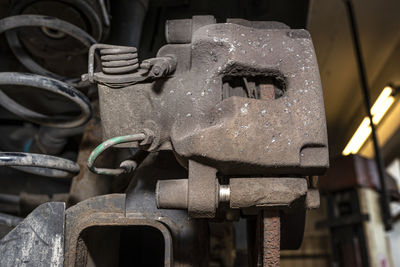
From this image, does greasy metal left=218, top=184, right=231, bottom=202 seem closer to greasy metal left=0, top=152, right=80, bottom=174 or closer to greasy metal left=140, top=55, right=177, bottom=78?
greasy metal left=140, top=55, right=177, bottom=78

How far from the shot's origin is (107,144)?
2.42ft

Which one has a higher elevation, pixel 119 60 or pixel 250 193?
pixel 119 60

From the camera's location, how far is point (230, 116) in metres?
0.65

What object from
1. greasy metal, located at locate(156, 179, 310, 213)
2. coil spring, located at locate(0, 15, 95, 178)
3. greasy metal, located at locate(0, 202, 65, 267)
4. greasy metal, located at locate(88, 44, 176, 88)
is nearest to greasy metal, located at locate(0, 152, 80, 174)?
coil spring, located at locate(0, 15, 95, 178)

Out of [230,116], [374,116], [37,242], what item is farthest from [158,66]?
[374,116]

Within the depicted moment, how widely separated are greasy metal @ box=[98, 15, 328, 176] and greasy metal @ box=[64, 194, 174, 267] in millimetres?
174

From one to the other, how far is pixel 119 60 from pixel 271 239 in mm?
447

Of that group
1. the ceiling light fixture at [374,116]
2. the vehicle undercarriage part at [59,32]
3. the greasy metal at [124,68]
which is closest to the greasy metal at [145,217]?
the greasy metal at [124,68]

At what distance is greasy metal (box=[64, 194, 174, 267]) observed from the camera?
2.60 feet

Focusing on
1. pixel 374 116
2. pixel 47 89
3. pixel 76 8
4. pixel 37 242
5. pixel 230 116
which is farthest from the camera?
pixel 374 116

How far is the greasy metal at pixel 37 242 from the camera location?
2.47 feet

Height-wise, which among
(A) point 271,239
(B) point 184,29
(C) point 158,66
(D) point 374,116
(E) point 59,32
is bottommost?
(A) point 271,239

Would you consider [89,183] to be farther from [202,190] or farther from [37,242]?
[202,190]

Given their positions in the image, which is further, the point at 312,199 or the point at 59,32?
the point at 59,32
